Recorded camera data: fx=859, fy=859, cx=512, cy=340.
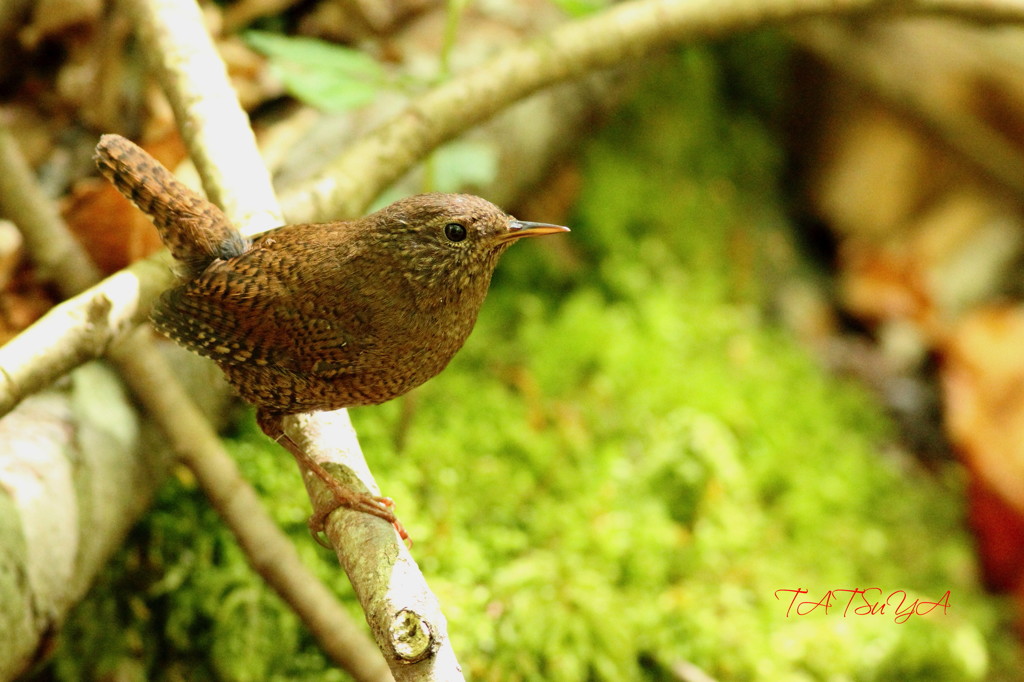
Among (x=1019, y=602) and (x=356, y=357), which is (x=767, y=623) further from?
(x=356, y=357)

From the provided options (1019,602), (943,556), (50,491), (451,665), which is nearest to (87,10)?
(50,491)

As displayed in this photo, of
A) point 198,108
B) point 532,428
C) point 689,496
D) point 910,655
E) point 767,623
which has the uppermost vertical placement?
point 198,108

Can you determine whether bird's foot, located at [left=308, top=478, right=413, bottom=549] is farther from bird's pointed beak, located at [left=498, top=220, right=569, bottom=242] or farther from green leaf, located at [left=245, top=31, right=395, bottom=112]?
green leaf, located at [left=245, top=31, right=395, bottom=112]

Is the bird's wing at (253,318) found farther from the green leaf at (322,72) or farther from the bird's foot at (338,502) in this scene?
the green leaf at (322,72)

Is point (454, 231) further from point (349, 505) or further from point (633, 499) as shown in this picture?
point (633, 499)
